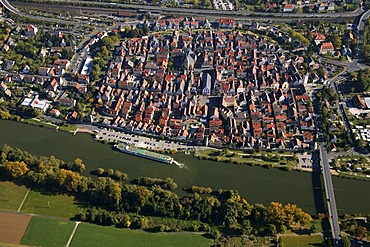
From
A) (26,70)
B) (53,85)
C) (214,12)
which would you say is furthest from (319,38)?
(26,70)

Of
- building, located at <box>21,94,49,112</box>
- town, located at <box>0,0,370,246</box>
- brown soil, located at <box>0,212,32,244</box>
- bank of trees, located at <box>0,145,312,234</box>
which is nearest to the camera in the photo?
brown soil, located at <box>0,212,32,244</box>

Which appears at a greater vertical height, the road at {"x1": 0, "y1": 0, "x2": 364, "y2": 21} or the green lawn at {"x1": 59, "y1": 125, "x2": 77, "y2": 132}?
the road at {"x1": 0, "y1": 0, "x2": 364, "y2": 21}

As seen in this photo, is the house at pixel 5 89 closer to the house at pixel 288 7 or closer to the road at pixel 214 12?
the road at pixel 214 12

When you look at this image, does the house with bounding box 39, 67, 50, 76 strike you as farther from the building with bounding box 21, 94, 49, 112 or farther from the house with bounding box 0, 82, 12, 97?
the building with bounding box 21, 94, 49, 112

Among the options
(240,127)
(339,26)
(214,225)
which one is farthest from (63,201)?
(339,26)

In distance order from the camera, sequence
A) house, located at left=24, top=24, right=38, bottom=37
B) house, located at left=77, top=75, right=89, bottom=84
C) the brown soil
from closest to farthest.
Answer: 1. the brown soil
2. house, located at left=77, top=75, right=89, bottom=84
3. house, located at left=24, top=24, right=38, bottom=37

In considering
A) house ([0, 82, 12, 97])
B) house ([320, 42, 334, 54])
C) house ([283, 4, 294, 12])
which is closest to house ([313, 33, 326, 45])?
house ([320, 42, 334, 54])

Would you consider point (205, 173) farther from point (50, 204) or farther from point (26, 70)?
point (26, 70)
